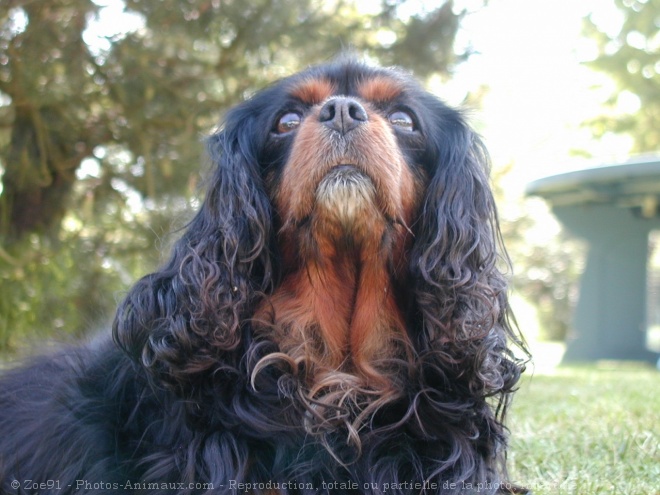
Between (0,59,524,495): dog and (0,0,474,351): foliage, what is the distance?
6.80 feet

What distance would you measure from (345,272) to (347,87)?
0.70m

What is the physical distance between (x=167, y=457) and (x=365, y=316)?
0.79m

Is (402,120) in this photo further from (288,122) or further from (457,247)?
(457,247)

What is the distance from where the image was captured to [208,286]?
2.31 metres

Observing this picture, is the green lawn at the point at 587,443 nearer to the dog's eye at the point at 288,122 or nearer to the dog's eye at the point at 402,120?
the dog's eye at the point at 402,120

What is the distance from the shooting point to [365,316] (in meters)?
2.47

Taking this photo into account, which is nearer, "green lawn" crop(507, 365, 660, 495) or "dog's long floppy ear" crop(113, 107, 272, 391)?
"dog's long floppy ear" crop(113, 107, 272, 391)

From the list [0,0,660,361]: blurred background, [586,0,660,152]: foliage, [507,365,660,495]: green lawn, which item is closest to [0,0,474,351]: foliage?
[0,0,660,361]: blurred background

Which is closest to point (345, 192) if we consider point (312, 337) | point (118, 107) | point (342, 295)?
point (342, 295)

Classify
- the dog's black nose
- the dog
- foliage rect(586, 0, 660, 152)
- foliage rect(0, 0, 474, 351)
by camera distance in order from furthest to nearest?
foliage rect(586, 0, 660, 152), foliage rect(0, 0, 474, 351), the dog's black nose, the dog

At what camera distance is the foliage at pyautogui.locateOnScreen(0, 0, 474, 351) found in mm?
4535

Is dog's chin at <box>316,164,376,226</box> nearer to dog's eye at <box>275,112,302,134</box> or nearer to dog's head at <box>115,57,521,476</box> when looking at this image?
dog's head at <box>115,57,521,476</box>

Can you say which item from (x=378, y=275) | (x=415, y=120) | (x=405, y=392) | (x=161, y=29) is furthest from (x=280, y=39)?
(x=405, y=392)

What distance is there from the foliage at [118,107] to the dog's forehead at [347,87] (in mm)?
2105
